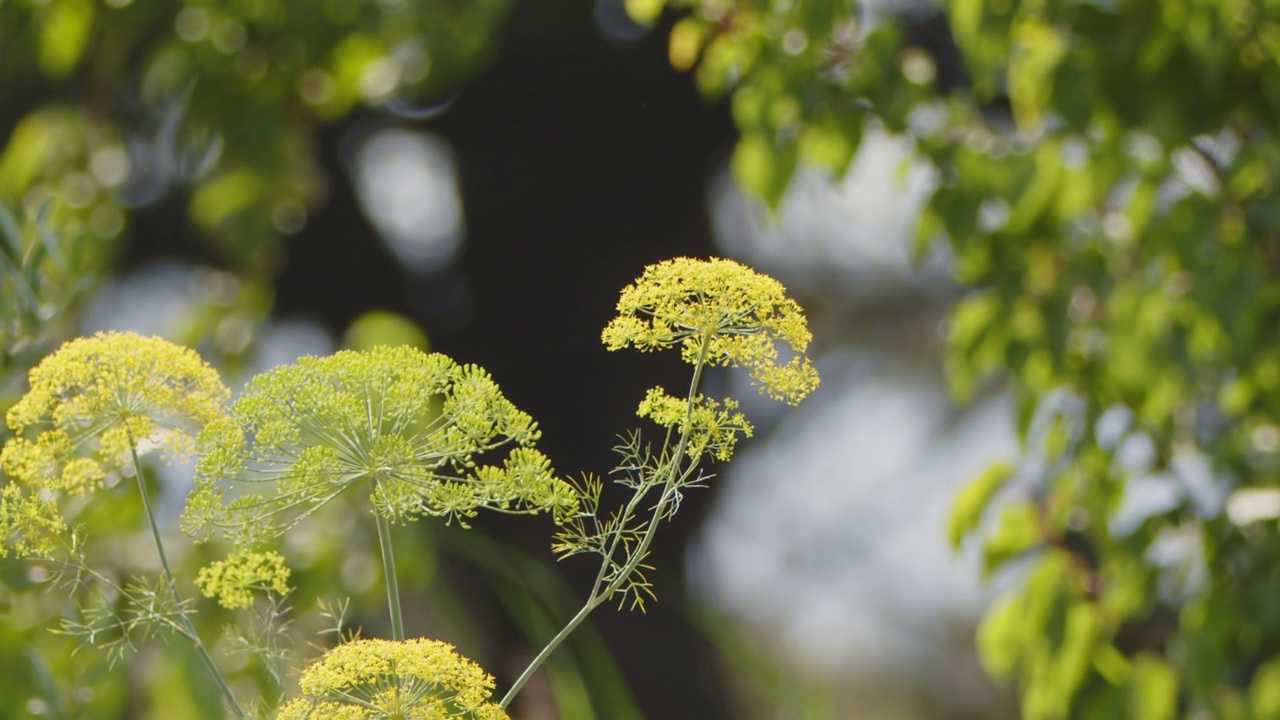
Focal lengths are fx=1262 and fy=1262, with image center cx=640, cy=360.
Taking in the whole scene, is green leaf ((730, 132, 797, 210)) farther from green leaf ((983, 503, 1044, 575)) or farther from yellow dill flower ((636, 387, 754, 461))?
yellow dill flower ((636, 387, 754, 461))

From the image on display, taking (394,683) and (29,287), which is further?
(29,287)

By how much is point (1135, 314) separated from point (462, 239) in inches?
54.2

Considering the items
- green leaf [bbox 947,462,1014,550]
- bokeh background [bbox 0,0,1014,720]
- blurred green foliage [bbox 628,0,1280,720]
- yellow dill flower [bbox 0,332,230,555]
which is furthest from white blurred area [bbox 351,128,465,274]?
yellow dill flower [bbox 0,332,230,555]

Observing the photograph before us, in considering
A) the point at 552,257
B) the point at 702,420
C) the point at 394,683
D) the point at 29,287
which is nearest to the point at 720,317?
the point at 702,420

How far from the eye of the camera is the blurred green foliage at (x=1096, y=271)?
1.29 m

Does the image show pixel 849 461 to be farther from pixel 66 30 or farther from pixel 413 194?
pixel 66 30

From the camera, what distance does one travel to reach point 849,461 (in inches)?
83.4

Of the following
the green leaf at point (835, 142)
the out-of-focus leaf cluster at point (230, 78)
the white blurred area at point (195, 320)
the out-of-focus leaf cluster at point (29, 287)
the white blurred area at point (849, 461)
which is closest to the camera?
the out-of-focus leaf cluster at point (29, 287)

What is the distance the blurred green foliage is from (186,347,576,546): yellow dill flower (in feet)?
3.12

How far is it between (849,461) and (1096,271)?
813 mm

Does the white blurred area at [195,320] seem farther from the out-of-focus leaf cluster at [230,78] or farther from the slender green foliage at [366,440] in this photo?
the slender green foliage at [366,440]

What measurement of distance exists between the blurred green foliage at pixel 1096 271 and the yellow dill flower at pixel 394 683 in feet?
3.25

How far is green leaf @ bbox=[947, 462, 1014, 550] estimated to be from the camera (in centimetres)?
139

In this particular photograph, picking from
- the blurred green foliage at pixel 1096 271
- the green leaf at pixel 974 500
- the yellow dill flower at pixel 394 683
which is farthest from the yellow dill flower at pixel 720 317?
the green leaf at pixel 974 500
